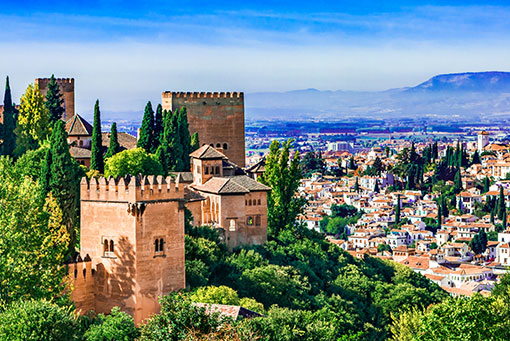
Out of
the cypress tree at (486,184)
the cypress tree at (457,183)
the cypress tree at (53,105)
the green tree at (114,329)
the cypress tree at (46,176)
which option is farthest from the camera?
the cypress tree at (486,184)

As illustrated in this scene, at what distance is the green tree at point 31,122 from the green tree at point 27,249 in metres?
18.2

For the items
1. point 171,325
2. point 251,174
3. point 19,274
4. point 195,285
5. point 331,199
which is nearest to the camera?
point 171,325

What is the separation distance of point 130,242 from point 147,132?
18.9 meters

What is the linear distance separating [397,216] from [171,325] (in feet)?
406

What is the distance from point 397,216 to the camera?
148875 mm

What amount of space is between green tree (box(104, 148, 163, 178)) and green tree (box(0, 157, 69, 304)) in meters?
10.2

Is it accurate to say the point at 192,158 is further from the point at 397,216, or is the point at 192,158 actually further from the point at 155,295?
the point at 397,216

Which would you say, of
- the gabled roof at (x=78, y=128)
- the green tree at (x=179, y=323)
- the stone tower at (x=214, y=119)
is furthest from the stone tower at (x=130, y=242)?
the stone tower at (x=214, y=119)

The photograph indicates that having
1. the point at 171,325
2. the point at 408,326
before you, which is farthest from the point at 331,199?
the point at 171,325

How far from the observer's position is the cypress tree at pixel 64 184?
118 feet

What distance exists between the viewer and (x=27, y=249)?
101 ft

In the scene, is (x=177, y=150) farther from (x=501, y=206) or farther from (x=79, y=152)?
(x=501, y=206)

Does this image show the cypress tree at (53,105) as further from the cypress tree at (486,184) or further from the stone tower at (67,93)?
the cypress tree at (486,184)

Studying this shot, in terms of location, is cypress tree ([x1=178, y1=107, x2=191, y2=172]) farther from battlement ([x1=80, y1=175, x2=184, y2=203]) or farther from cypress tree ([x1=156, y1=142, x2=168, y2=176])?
battlement ([x1=80, y1=175, x2=184, y2=203])
